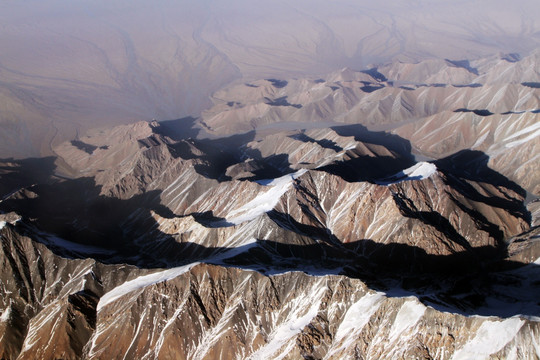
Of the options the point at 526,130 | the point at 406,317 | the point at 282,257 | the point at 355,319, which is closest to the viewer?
the point at 406,317

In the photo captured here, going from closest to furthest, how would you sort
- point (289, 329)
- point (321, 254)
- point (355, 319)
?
point (355, 319), point (289, 329), point (321, 254)

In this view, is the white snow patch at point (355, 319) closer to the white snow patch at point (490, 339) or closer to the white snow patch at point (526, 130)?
the white snow patch at point (490, 339)

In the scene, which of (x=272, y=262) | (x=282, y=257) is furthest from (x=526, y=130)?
(x=272, y=262)

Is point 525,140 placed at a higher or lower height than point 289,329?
lower

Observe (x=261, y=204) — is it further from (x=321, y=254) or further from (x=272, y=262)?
(x=272, y=262)

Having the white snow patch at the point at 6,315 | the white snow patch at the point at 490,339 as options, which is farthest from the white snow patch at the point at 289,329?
the white snow patch at the point at 6,315

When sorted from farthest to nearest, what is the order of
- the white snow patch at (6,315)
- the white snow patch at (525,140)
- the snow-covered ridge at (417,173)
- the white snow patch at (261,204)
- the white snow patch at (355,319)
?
1. the white snow patch at (525,140)
2. the snow-covered ridge at (417,173)
3. the white snow patch at (261,204)
4. the white snow patch at (6,315)
5. the white snow patch at (355,319)

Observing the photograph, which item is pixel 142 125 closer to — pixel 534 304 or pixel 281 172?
pixel 281 172
